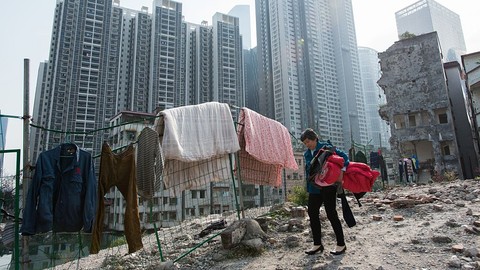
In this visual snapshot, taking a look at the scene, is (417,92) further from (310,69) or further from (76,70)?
(76,70)

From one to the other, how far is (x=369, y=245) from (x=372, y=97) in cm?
7101

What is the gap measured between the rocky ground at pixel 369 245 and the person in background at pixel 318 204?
125mm

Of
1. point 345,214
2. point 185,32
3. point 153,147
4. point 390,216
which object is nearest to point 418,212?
point 390,216

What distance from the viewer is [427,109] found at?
25.3 meters

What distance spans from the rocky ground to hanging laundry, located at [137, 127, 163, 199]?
98 cm

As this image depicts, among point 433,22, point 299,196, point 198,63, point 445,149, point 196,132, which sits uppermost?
point 433,22

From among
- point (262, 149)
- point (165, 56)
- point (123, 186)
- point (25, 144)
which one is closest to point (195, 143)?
point (123, 186)

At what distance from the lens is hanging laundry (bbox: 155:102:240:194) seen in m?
3.84

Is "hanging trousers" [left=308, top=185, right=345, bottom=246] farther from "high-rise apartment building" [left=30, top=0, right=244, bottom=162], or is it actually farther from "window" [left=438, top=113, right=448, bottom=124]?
"high-rise apartment building" [left=30, top=0, right=244, bottom=162]

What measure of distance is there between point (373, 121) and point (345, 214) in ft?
223

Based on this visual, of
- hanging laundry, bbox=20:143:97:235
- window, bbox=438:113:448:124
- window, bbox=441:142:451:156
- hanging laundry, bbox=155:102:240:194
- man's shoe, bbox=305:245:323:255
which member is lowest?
man's shoe, bbox=305:245:323:255

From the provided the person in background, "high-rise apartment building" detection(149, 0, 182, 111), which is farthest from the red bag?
"high-rise apartment building" detection(149, 0, 182, 111)

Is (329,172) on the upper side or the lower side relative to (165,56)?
lower

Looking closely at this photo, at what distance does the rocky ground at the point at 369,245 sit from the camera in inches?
134
